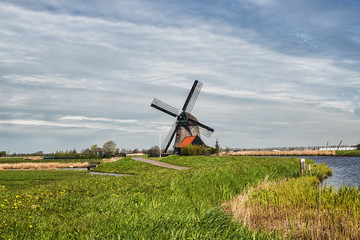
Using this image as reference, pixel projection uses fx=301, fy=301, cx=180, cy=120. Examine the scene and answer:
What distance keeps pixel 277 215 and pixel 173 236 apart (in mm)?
5141

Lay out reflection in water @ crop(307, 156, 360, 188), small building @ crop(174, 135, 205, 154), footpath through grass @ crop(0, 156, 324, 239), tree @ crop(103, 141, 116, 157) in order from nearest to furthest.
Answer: footpath through grass @ crop(0, 156, 324, 239) → reflection in water @ crop(307, 156, 360, 188) → small building @ crop(174, 135, 205, 154) → tree @ crop(103, 141, 116, 157)

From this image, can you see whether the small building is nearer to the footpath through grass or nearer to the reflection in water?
the reflection in water

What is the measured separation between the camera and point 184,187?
12766 mm

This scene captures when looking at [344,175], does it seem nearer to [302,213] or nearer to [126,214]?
[302,213]

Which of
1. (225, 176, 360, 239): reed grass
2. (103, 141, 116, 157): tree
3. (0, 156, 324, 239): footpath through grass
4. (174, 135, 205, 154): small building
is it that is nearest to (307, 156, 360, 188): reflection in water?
(225, 176, 360, 239): reed grass

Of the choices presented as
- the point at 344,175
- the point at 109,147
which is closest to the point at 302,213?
the point at 344,175

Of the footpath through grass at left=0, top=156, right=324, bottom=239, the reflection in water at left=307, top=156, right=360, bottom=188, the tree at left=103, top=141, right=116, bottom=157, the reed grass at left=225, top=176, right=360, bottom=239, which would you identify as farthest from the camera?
the tree at left=103, top=141, right=116, bottom=157

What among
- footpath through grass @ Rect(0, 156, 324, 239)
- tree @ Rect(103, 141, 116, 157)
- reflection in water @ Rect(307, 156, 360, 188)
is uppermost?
tree @ Rect(103, 141, 116, 157)

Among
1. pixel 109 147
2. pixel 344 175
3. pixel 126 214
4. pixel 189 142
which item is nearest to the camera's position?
pixel 126 214

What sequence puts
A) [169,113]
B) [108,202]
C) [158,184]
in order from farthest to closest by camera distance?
1. [169,113]
2. [158,184]
3. [108,202]

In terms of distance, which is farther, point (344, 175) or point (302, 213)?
point (344, 175)

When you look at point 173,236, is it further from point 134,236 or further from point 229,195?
point 229,195

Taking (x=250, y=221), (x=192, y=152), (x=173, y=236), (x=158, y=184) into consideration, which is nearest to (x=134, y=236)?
(x=173, y=236)

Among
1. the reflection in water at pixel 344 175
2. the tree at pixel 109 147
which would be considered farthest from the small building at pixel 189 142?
the tree at pixel 109 147
